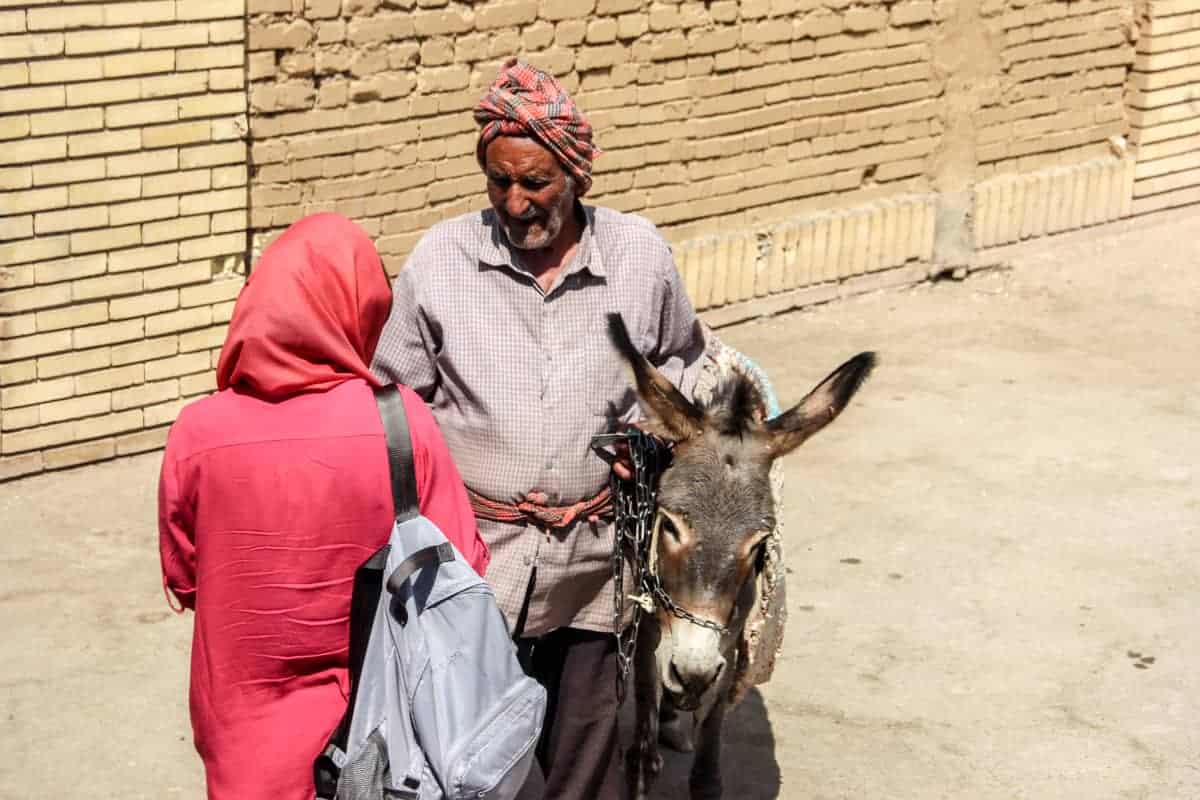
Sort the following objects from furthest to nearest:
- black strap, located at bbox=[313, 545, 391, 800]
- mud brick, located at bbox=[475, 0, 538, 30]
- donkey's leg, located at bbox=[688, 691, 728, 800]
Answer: mud brick, located at bbox=[475, 0, 538, 30] → donkey's leg, located at bbox=[688, 691, 728, 800] → black strap, located at bbox=[313, 545, 391, 800]

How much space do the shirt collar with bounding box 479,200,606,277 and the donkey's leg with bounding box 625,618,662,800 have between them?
3.05 feet

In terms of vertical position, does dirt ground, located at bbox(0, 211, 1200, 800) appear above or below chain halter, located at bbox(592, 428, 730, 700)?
below

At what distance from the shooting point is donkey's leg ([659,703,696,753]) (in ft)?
18.0

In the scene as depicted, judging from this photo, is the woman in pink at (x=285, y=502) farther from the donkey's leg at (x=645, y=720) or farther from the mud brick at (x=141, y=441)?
the mud brick at (x=141, y=441)

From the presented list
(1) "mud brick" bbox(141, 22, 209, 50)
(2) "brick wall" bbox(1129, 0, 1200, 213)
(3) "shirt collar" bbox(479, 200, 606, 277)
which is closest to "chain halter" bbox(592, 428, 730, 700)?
(3) "shirt collar" bbox(479, 200, 606, 277)

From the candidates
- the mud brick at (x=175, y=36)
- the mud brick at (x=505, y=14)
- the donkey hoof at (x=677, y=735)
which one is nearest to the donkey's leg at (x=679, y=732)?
the donkey hoof at (x=677, y=735)

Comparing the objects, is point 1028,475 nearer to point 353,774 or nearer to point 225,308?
point 225,308

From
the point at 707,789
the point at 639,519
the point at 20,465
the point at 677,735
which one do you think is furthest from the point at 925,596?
the point at 20,465

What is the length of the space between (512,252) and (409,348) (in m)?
0.33

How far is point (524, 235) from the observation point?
4289 millimetres

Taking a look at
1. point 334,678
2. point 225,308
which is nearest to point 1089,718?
point 334,678

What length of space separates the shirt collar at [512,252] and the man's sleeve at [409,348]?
0.19 metres

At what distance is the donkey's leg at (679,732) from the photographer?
216 inches

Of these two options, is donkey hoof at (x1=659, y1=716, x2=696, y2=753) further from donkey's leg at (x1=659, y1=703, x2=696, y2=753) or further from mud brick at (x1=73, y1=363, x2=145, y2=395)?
mud brick at (x1=73, y1=363, x2=145, y2=395)
